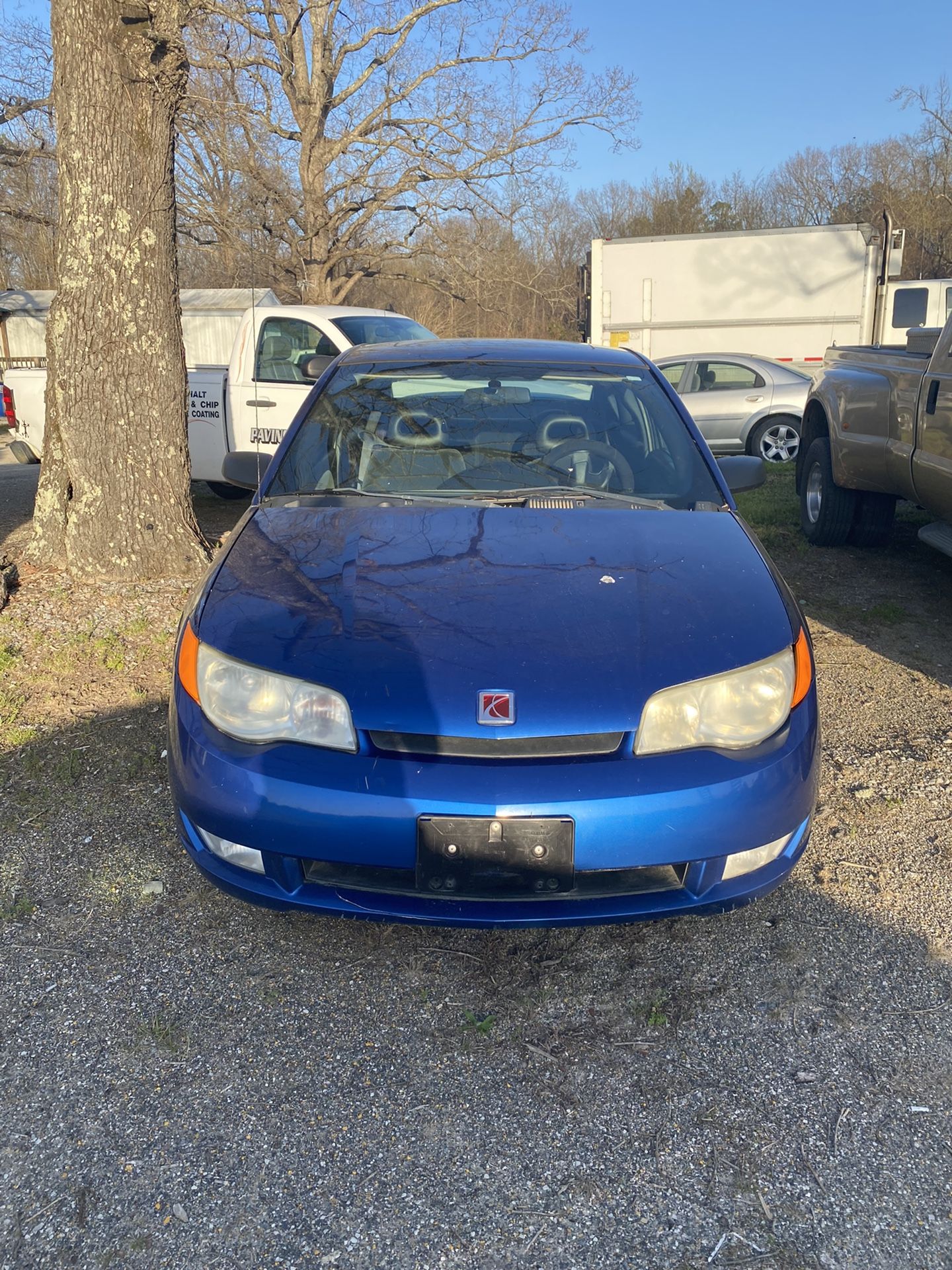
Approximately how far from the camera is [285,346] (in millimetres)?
8617

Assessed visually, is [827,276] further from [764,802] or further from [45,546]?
[764,802]

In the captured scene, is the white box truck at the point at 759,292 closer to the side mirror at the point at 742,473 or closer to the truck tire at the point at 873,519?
the truck tire at the point at 873,519

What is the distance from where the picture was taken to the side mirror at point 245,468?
3.92 metres

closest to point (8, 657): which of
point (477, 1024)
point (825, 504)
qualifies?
point (477, 1024)

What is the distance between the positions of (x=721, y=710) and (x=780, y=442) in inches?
404

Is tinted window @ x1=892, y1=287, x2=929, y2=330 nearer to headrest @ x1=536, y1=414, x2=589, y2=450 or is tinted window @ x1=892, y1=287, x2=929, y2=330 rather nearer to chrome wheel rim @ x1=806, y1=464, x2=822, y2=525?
chrome wheel rim @ x1=806, y1=464, x2=822, y2=525

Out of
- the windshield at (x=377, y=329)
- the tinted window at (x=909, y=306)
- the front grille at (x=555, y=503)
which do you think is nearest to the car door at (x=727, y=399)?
the windshield at (x=377, y=329)

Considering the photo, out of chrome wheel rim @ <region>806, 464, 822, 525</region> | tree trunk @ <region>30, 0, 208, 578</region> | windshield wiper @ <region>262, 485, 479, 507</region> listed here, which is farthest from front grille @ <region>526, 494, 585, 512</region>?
chrome wheel rim @ <region>806, 464, 822, 525</region>

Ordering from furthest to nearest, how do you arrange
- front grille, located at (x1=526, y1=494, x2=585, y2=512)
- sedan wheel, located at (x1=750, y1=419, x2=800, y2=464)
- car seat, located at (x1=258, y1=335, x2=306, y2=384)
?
1. sedan wheel, located at (x1=750, y1=419, x2=800, y2=464)
2. car seat, located at (x1=258, y1=335, x2=306, y2=384)
3. front grille, located at (x1=526, y1=494, x2=585, y2=512)

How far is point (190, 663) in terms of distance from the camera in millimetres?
2574

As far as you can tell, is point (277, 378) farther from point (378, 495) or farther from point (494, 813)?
point (494, 813)

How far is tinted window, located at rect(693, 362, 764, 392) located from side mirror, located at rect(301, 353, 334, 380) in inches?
217

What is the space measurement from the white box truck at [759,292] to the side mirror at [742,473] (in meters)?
13.4

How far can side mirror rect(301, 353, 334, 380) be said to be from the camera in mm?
7930
